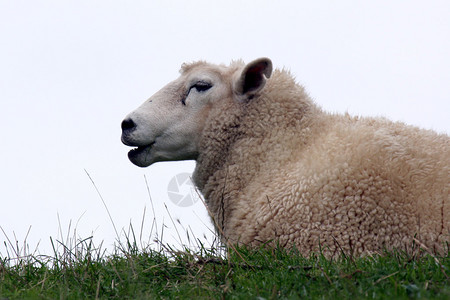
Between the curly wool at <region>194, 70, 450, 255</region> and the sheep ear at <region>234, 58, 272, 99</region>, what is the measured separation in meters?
0.09

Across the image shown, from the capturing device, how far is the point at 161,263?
157 inches

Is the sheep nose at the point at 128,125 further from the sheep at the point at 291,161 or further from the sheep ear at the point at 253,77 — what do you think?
the sheep ear at the point at 253,77

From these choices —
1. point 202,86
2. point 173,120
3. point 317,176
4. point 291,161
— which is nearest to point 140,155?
point 173,120

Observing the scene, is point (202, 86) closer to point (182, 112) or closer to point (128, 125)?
point (182, 112)

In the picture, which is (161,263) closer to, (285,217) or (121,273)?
(121,273)

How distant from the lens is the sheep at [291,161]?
13.4ft

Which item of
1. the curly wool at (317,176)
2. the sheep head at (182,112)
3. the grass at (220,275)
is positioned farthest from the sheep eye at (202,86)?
the grass at (220,275)

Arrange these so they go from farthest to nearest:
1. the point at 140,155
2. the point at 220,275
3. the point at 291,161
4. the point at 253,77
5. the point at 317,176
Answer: the point at 140,155, the point at 253,77, the point at 291,161, the point at 317,176, the point at 220,275

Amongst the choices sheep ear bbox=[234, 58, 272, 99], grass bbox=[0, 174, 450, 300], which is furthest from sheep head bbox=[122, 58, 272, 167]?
grass bbox=[0, 174, 450, 300]

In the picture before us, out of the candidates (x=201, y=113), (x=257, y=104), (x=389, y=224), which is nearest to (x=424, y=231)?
(x=389, y=224)

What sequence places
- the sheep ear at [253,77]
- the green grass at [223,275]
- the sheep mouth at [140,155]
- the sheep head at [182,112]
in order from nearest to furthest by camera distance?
the green grass at [223,275] < the sheep ear at [253,77] < the sheep head at [182,112] < the sheep mouth at [140,155]

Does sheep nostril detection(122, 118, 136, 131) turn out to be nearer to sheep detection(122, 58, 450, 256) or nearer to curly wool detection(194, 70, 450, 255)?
sheep detection(122, 58, 450, 256)

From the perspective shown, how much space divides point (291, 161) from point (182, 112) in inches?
44.7

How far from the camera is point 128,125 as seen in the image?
508cm
